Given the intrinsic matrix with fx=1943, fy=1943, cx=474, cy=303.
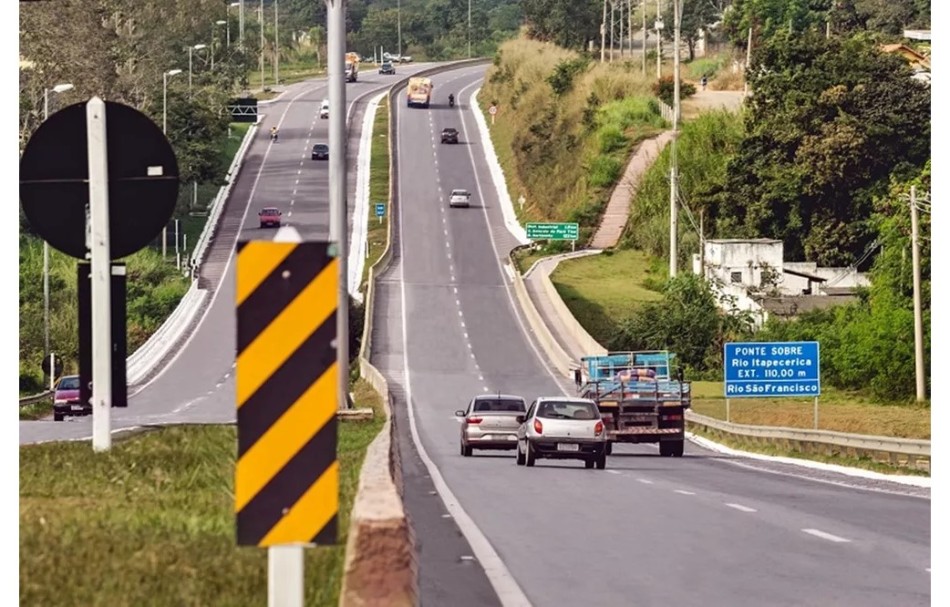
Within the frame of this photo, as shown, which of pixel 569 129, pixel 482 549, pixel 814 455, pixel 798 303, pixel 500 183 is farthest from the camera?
pixel 569 129

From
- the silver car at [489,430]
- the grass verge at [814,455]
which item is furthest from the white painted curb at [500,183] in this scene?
the silver car at [489,430]

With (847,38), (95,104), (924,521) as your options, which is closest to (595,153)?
(847,38)

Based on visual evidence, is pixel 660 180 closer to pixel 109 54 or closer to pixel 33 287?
pixel 109 54

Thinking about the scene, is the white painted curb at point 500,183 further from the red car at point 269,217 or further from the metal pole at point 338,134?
the metal pole at point 338,134

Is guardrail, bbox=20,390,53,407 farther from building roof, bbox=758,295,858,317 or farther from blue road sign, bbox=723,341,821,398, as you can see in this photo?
building roof, bbox=758,295,858,317

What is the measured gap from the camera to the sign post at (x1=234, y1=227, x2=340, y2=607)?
23.6 ft

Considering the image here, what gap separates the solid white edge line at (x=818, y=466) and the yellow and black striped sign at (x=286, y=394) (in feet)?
80.5

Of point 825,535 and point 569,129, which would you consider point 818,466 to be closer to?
point 825,535

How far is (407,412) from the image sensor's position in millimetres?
63688

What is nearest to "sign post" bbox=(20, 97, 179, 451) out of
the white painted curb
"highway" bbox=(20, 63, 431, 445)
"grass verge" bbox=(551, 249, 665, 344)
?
"highway" bbox=(20, 63, 431, 445)

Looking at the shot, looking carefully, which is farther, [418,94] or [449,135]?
[418,94]

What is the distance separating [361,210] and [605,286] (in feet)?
101

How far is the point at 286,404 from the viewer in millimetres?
7254

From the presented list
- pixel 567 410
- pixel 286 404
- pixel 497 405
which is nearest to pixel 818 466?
pixel 567 410
